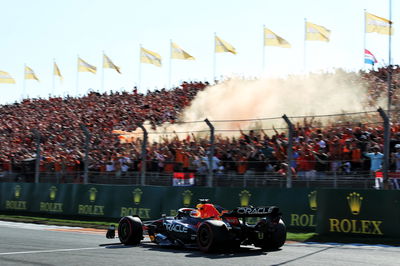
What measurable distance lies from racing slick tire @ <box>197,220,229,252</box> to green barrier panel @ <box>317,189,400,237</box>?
4.53 m

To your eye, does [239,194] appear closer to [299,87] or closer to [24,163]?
[24,163]

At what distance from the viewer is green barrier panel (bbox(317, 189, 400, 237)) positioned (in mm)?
13925

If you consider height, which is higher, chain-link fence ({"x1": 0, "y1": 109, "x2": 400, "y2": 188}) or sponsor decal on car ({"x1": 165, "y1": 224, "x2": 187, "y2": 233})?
chain-link fence ({"x1": 0, "y1": 109, "x2": 400, "y2": 188})

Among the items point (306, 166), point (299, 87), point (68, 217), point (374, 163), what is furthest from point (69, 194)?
point (299, 87)

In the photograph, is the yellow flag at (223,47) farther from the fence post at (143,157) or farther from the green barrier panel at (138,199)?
the fence post at (143,157)

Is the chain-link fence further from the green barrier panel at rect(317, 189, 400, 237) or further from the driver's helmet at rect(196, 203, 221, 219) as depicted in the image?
the driver's helmet at rect(196, 203, 221, 219)

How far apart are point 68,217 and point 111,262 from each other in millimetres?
13377

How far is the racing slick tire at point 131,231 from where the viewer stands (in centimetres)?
1270

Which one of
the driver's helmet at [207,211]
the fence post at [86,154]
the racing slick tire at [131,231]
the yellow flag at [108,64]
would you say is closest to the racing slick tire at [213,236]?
the driver's helmet at [207,211]

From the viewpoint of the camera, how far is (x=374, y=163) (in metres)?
15.5

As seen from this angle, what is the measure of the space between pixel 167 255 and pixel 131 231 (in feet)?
6.62

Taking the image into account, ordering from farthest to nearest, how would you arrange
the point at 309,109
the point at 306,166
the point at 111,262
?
the point at 309,109
the point at 306,166
the point at 111,262

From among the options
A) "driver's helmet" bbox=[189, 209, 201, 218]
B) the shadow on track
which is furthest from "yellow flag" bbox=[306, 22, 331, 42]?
"driver's helmet" bbox=[189, 209, 201, 218]

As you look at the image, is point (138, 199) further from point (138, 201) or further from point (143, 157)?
point (143, 157)
